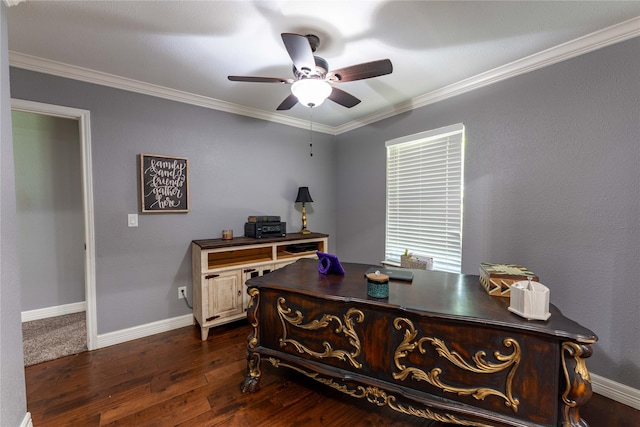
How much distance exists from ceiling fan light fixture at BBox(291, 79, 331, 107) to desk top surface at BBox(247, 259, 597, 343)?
1.23 metres

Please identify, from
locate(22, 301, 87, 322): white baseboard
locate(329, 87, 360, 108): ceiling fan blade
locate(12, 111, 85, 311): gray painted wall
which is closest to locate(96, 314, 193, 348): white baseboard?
locate(22, 301, 87, 322): white baseboard

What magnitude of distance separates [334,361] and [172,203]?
2.19 metres

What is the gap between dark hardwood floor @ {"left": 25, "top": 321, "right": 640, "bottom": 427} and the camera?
1507mm

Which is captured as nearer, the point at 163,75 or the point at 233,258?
the point at 163,75

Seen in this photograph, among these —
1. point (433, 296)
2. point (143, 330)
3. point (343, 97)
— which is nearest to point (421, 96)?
point (343, 97)

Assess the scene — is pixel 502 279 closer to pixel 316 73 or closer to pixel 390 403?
pixel 390 403

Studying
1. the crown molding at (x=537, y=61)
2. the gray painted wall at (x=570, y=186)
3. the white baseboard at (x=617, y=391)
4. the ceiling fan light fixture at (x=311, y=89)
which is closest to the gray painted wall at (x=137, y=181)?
the ceiling fan light fixture at (x=311, y=89)

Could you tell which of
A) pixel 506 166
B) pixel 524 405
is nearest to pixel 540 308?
pixel 524 405

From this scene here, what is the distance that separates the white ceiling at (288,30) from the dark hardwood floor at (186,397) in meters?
2.42

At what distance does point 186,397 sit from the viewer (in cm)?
169

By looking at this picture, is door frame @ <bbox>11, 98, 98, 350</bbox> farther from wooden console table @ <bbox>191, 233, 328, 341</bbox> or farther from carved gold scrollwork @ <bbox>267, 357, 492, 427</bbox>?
carved gold scrollwork @ <bbox>267, 357, 492, 427</bbox>

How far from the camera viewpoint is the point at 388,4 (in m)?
1.45

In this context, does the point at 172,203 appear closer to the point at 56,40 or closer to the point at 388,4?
the point at 56,40

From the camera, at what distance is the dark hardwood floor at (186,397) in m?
1.51
